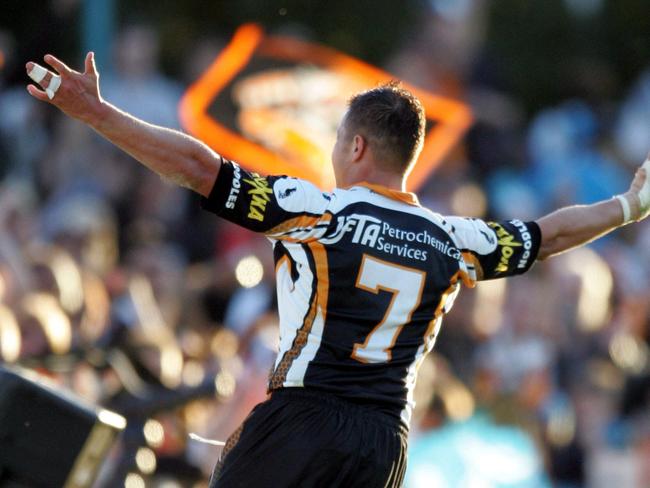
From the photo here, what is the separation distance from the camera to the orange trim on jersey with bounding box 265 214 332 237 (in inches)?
214

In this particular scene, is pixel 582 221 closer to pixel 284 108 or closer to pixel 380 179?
→ pixel 380 179

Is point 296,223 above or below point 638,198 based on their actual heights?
below

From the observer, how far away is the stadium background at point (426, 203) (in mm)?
9758

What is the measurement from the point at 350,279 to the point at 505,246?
837 millimetres

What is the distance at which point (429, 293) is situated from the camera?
573 cm

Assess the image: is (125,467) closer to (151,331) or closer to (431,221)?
(151,331)

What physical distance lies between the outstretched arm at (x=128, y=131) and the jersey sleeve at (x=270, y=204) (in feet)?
0.18

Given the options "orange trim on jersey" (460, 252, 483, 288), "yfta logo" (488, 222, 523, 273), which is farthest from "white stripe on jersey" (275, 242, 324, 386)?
"yfta logo" (488, 222, 523, 273)

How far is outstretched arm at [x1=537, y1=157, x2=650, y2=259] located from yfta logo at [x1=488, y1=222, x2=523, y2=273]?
20 cm

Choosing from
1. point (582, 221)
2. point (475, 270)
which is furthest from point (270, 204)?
point (582, 221)

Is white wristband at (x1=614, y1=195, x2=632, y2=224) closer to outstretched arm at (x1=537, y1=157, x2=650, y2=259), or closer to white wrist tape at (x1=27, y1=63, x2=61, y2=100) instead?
outstretched arm at (x1=537, y1=157, x2=650, y2=259)

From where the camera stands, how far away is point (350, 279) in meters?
5.55

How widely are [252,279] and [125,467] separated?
333 cm

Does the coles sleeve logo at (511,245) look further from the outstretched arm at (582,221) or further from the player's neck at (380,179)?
the player's neck at (380,179)
